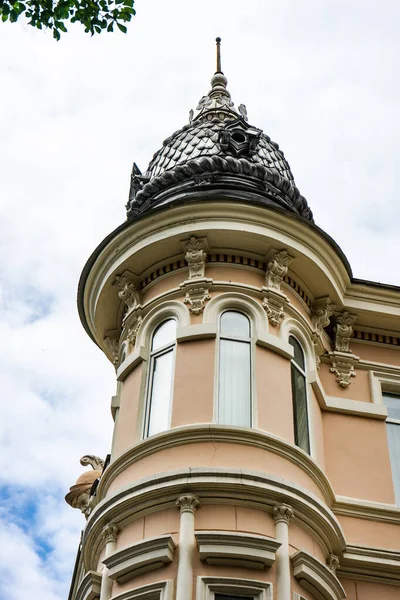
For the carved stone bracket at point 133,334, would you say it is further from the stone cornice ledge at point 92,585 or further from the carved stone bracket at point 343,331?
the stone cornice ledge at point 92,585

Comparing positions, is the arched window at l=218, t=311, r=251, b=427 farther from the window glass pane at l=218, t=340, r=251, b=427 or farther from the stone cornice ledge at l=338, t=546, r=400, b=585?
the stone cornice ledge at l=338, t=546, r=400, b=585

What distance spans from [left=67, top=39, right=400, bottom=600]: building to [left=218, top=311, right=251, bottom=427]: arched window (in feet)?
0.08

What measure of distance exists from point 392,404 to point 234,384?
376cm

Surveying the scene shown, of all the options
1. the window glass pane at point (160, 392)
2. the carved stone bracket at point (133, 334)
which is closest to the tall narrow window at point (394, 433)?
the window glass pane at point (160, 392)

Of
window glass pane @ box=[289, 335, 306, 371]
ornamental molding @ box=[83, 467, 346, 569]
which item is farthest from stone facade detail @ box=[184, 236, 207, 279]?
ornamental molding @ box=[83, 467, 346, 569]

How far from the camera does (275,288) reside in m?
14.7

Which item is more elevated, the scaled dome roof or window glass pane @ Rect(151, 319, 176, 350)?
the scaled dome roof

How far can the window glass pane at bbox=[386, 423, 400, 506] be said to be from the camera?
14688 mm

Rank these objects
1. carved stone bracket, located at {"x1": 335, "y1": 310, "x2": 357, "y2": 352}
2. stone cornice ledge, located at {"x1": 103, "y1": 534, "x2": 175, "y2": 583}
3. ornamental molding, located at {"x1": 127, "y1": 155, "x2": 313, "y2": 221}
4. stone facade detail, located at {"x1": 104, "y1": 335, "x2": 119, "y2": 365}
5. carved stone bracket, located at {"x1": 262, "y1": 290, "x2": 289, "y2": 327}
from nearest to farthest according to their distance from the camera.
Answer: stone cornice ledge, located at {"x1": 103, "y1": 534, "x2": 175, "y2": 583} < carved stone bracket, located at {"x1": 262, "y1": 290, "x2": 289, "y2": 327} < carved stone bracket, located at {"x1": 335, "y1": 310, "x2": 357, "y2": 352} < stone facade detail, located at {"x1": 104, "y1": 335, "x2": 119, "y2": 365} < ornamental molding, located at {"x1": 127, "y1": 155, "x2": 313, "y2": 221}

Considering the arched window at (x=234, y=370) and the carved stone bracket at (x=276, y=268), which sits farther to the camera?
the carved stone bracket at (x=276, y=268)

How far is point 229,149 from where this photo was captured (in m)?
17.2

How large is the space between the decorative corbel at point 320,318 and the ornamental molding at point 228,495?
3.36m

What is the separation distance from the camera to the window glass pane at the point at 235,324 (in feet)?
46.4

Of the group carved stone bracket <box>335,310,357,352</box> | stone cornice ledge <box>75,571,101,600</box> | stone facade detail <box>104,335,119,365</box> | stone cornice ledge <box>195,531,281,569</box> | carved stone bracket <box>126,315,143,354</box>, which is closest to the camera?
stone cornice ledge <box>195,531,281,569</box>
